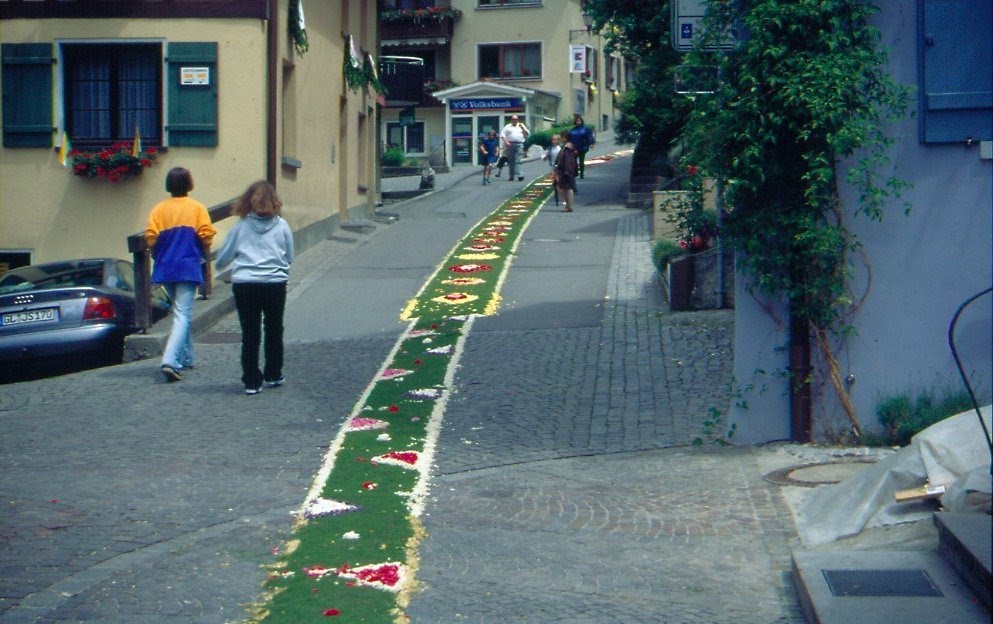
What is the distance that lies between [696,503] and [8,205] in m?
14.8

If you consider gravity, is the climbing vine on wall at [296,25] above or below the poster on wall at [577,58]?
below

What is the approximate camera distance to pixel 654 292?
16.1m

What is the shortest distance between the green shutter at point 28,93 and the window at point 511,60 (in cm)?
3952

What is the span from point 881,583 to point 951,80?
3764 millimetres

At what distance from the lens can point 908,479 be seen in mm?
7172

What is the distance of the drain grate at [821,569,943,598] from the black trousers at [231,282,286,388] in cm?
613

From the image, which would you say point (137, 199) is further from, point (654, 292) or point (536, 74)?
point (536, 74)

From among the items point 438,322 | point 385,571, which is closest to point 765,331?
point 385,571

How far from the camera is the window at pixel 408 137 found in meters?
59.6

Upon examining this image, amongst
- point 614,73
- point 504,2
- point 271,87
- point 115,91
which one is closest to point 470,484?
point 271,87

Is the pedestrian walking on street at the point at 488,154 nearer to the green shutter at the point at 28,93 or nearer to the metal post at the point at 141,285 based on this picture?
the green shutter at the point at 28,93

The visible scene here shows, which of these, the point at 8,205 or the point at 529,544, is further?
the point at 8,205

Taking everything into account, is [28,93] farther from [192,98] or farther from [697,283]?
[697,283]

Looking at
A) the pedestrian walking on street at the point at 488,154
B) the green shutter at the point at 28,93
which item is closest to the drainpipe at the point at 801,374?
the green shutter at the point at 28,93
